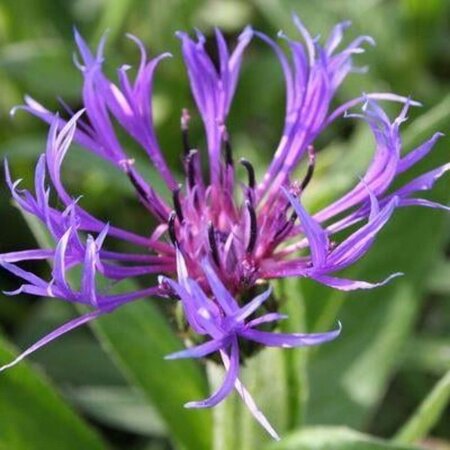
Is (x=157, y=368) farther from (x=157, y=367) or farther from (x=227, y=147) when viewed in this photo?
(x=227, y=147)

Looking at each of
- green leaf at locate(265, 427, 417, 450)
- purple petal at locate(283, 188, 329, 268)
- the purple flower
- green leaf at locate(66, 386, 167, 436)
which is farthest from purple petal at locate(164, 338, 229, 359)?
green leaf at locate(66, 386, 167, 436)

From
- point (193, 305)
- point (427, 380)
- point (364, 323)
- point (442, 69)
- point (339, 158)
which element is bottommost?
point (427, 380)

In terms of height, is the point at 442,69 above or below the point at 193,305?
above

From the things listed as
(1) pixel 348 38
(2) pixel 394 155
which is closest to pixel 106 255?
(2) pixel 394 155

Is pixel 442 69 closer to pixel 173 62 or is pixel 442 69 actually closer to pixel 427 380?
pixel 173 62

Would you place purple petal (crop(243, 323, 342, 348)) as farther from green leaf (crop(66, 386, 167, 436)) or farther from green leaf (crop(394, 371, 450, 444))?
green leaf (crop(66, 386, 167, 436))

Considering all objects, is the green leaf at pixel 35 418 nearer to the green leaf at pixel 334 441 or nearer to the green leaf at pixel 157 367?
the green leaf at pixel 157 367

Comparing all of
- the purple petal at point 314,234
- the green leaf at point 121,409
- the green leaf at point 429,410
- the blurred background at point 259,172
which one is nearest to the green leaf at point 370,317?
the blurred background at point 259,172
